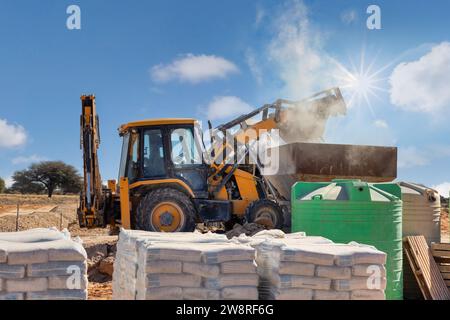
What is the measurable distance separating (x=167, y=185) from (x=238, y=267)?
779 centimetres

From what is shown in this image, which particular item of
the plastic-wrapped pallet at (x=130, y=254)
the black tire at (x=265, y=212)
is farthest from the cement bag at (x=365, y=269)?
the black tire at (x=265, y=212)

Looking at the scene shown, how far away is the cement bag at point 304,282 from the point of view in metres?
4.99

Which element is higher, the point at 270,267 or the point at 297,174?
the point at 297,174

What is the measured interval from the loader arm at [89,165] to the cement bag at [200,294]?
8.32m

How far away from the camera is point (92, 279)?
35.2ft

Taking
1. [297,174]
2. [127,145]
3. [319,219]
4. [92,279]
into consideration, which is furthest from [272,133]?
[319,219]

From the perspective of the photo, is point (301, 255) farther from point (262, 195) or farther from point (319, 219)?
point (262, 195)

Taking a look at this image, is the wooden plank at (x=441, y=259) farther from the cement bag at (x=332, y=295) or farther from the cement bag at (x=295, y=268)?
the cement bag at (x=295, y=268)

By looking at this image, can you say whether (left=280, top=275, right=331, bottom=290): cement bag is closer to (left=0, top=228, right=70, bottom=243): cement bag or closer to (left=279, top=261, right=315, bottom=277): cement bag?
(left=279, top=261, right=315, bottom=277): cement bag

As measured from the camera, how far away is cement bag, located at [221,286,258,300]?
4852 millimetres
